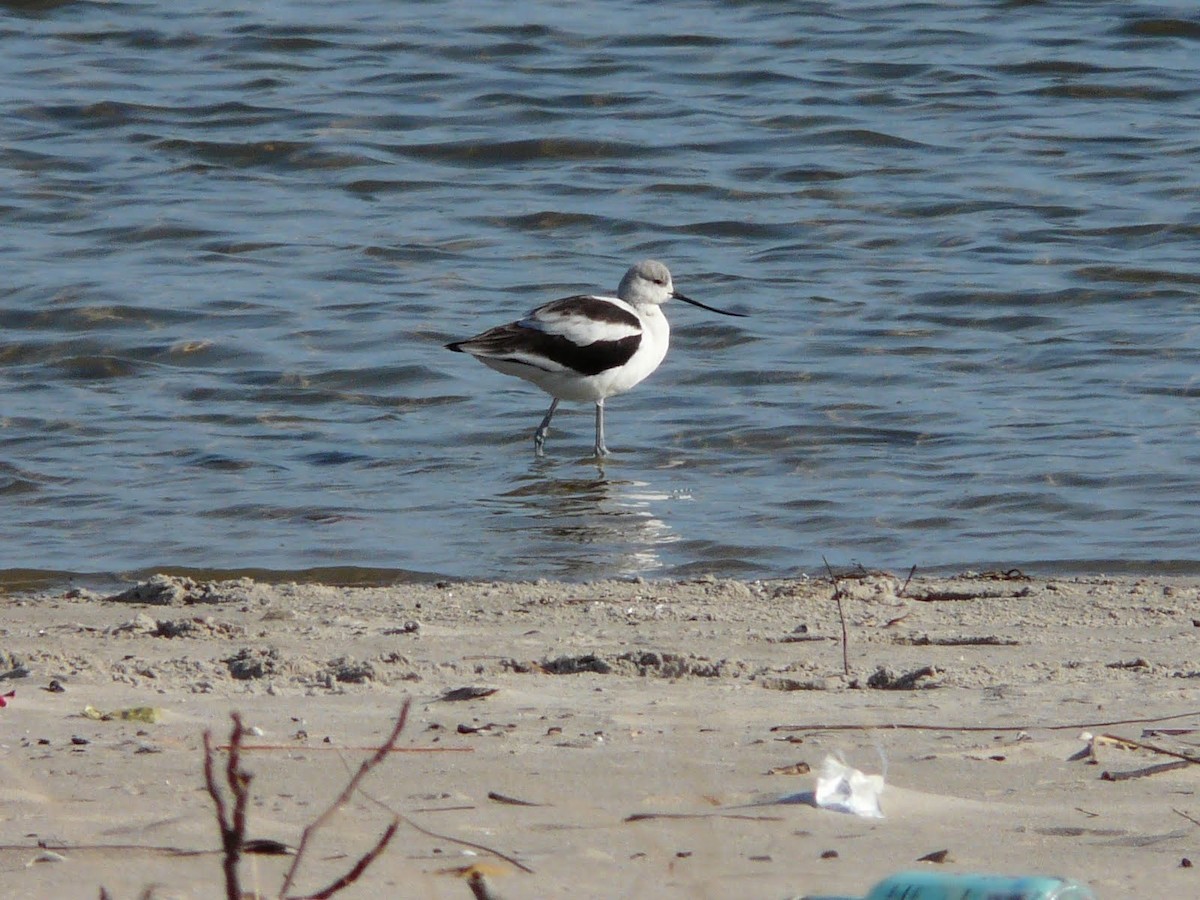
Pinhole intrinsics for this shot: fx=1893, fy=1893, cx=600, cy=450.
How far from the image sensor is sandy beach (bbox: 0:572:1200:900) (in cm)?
321

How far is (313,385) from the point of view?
400 inches

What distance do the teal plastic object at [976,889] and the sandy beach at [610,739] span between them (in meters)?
0.60

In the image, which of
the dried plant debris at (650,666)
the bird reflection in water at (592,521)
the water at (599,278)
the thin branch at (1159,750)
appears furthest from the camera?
the water at (599,278)

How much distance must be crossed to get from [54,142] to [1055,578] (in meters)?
10.8

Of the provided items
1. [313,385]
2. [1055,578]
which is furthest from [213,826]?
[313,385]

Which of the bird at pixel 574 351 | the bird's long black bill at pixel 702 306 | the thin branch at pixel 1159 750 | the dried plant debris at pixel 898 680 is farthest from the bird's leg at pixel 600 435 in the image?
the thin branch at pixel 1159 750

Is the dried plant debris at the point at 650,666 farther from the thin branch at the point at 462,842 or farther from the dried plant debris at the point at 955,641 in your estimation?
the thin branch at the point at 462,842

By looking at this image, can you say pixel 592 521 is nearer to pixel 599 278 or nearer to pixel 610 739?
pixel 610 739

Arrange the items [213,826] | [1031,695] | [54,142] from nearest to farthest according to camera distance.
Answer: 1. [213,826]
2. [1031,695]
3. [54,142]

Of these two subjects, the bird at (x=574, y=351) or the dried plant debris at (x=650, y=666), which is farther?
the bird at (x=574, y=351)

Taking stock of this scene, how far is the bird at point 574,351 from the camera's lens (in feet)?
31.9

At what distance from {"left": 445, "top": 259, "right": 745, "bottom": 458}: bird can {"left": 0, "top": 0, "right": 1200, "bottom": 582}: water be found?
28 centimetres

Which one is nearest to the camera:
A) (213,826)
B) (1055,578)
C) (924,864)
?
(924,864)

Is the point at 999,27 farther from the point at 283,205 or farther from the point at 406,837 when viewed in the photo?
the point at 406,837
